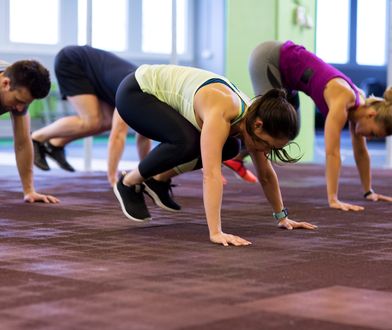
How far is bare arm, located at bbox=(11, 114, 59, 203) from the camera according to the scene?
3787 mm

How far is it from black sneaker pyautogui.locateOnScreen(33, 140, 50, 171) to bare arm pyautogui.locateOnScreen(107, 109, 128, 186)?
0.43m

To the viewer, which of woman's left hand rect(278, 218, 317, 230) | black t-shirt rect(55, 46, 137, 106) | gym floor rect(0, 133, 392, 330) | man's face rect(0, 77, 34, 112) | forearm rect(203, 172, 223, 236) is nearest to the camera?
gym floor rect(0, 133, 392, 330)

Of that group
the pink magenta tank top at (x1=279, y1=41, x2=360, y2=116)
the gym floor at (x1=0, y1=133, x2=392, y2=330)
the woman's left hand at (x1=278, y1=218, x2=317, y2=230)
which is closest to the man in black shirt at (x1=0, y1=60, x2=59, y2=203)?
the gym floor at (x1=0, y1=133, x2=392, y2=330)

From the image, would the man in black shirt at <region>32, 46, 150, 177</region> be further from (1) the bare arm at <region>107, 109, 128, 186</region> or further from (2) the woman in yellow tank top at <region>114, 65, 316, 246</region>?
(2) the woman in yellow tank top at <region>114, 65, 316, 246</region>

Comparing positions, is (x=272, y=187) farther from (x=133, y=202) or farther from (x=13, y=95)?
(x=13, y=95)

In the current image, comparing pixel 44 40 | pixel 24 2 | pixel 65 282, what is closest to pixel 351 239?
pixel 65 282

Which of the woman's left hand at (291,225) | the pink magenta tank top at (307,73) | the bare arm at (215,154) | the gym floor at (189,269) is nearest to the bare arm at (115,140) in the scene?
the gym floor at (189,269)

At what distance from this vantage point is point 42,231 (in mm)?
3162

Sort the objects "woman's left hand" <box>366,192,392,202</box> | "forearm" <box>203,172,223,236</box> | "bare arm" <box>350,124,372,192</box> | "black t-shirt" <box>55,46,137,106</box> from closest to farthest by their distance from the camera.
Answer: "forearm" <box>203,172,223,236</box> < "bare arm" <box>350,124,372,192</box> < "woman's left hand" <box>366,192,392,202</box> < "black t-shirt" <box>55,46,137,106</box>

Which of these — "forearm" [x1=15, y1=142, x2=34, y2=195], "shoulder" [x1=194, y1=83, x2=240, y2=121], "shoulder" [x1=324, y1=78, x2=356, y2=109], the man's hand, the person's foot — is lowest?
the person's foot

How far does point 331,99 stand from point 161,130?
Answer: 108 cm

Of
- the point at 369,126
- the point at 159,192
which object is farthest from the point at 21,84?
the point at 369,126

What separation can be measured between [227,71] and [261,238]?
14.0 feet

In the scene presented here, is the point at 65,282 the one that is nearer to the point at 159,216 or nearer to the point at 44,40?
the point at 159,216
